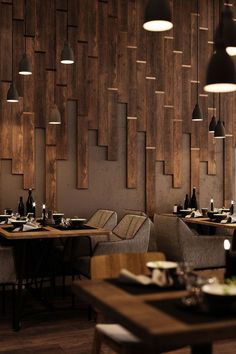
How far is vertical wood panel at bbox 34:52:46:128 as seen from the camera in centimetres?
629

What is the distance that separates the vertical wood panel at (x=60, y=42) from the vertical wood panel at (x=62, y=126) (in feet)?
0.37

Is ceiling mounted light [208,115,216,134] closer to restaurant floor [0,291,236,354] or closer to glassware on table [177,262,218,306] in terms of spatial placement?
restaurant floor [0,291,236,354]

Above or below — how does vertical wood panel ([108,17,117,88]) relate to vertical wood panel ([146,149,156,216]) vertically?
above

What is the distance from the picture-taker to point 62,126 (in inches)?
253

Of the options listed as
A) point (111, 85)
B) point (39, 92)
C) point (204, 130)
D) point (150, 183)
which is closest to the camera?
point (39, 92)

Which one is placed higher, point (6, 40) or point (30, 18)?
point (30, 18)

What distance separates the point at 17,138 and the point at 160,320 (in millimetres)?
4690

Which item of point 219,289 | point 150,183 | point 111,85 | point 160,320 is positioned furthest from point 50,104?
point 160,320

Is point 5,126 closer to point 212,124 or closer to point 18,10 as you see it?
point 18,10

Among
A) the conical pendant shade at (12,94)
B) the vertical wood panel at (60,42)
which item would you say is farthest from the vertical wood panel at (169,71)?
the conical pendant shade at (12,94)

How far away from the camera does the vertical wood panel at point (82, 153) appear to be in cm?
649

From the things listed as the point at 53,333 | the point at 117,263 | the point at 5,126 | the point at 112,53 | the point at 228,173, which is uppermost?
the point at 112,53

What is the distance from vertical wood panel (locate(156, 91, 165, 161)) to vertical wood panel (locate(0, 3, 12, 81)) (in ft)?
6.82

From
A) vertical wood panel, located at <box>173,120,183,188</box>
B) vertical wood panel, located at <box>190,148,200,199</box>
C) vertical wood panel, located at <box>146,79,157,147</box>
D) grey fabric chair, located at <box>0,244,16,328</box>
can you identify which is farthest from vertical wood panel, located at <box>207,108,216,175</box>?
grey fabric chair, located at <box>0,244,16,328</box>
